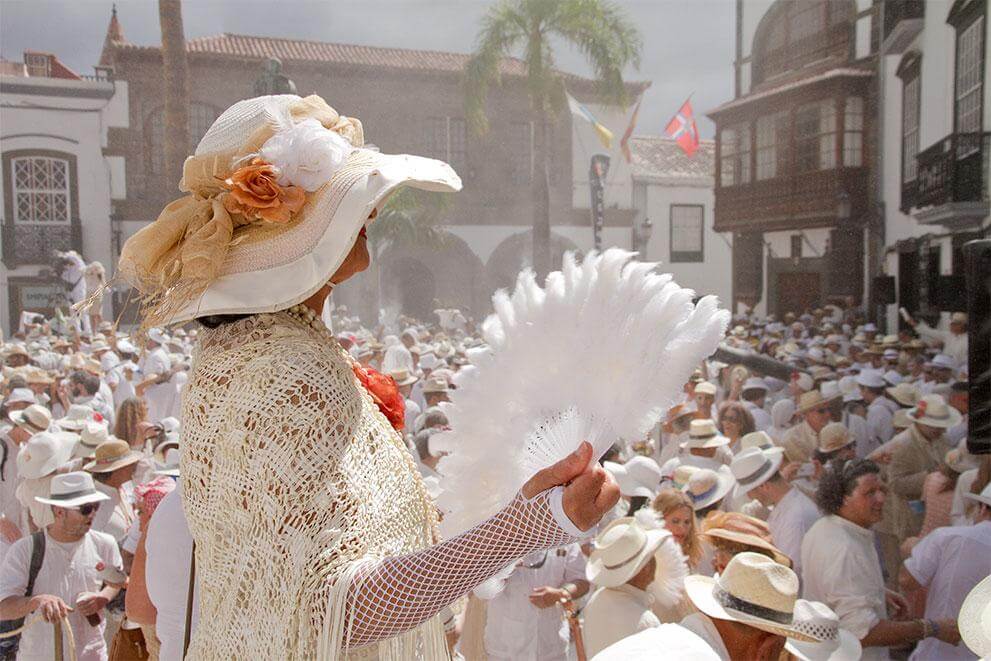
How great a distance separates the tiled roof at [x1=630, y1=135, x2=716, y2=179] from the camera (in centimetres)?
1081

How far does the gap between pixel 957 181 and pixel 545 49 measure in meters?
7.25

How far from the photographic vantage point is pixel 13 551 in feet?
13.4

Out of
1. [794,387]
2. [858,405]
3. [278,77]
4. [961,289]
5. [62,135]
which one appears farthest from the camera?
[62,135]

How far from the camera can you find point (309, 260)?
1.42 m

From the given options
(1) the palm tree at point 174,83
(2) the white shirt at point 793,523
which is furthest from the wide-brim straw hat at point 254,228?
(1) the palm tree at point 174,83

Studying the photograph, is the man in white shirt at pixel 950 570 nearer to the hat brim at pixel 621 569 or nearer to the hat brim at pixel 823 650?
the hat brim at pixel 823 650

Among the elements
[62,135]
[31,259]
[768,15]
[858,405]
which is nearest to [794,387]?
[858,405]

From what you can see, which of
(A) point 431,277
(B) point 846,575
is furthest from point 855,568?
(A) point 431,277

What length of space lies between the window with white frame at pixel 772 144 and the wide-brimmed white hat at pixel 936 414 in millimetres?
4048

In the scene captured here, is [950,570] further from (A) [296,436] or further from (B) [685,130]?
(B) [685,130]

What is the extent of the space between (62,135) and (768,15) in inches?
439

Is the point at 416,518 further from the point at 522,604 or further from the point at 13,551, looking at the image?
the point at 13,551

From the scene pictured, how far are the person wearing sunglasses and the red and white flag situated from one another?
8.68 m

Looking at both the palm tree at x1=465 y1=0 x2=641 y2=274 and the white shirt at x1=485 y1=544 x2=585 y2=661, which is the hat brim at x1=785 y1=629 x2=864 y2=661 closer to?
the white shirt at x1=485 y1=544 x2=585 y2=661
